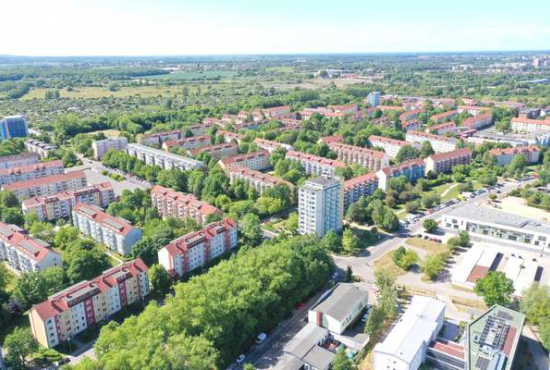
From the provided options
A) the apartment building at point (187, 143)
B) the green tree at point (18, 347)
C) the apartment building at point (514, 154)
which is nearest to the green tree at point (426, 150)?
the apartment building at point (514, 154)

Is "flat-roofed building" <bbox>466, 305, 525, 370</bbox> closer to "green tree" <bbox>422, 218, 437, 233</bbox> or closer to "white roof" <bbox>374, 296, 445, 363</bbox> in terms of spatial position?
"white roof" <bbox>374, 296, 445, 363</bbox>

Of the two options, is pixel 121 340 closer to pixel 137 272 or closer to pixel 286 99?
pixel 137 272

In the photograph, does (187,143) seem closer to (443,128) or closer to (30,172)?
(30,172)

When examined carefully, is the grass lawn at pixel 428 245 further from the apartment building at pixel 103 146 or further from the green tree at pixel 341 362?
the apartment building at pixel 103 146

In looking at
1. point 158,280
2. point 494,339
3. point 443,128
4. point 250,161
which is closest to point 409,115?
point 443,128

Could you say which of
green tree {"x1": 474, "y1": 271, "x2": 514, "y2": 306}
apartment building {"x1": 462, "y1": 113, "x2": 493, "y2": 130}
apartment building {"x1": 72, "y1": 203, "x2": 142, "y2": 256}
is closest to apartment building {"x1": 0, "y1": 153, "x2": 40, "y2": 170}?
apartment building {"x1": 72, "y1": 203, "x2": 142, "y2": 256}

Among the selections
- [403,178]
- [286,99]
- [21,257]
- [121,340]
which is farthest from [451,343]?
[286,99]

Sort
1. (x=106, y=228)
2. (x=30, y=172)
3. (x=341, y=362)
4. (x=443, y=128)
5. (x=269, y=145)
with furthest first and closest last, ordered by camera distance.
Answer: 1. (x=443, y=128)
2. (x=269, y=145)
3. (x=30, y=172)
4. (x=106, y=228)
5. (x=341, y=362)
